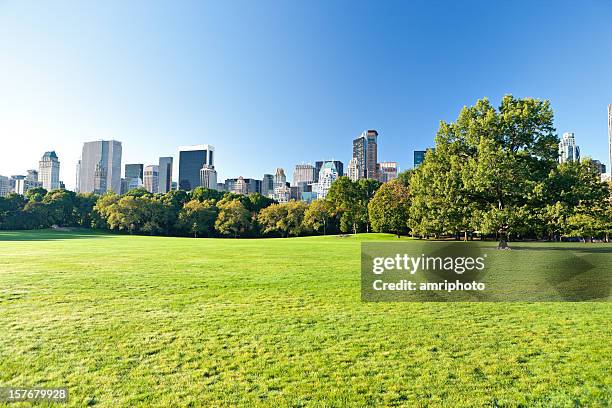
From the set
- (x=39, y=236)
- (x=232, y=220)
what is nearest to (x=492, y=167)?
(x=39, y=236)

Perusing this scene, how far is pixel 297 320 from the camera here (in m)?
8.95

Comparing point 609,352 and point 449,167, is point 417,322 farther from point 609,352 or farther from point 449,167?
point 449,167

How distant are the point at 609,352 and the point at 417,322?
355 cm

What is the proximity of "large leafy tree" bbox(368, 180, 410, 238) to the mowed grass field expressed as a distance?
164 feet

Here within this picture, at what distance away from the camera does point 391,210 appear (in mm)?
61625

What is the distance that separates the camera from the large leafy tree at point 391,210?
6089cm

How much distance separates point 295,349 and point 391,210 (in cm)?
5638

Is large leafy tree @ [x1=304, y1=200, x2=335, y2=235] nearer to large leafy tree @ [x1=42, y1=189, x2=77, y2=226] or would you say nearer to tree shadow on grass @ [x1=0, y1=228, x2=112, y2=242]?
tree shadow on grass @ [x1=0, y1=228, x2=112, y2=242]

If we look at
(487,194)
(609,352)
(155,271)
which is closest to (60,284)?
(155,271)

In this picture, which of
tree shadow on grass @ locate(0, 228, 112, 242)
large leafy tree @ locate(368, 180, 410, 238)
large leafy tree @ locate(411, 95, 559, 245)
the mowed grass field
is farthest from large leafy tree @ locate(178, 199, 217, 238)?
the mowed grass field

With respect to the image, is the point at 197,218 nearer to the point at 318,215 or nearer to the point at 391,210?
the point at 318,215

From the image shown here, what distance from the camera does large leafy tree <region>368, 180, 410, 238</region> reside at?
60.9m

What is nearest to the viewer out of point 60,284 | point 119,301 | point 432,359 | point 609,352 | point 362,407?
point 362,407

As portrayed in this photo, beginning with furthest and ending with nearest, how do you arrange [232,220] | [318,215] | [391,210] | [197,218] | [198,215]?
[198,215] → [197,218] → [232,220] → [318,215] → [391,210]
